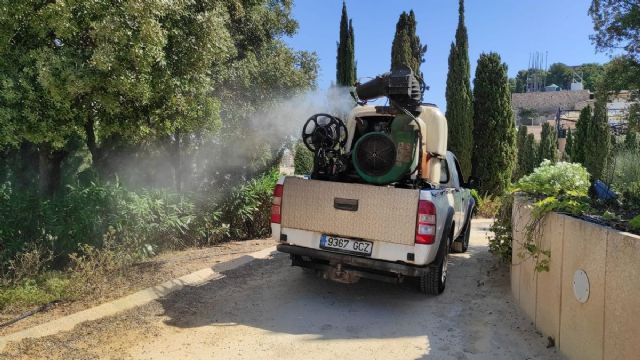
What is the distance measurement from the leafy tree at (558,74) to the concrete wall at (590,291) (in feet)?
374

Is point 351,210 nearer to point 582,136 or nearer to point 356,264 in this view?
point 356,264

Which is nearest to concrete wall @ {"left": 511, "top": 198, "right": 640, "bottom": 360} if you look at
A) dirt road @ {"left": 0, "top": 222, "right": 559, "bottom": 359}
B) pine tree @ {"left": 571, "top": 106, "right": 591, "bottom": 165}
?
dirt road @ {"left": 0, "top": 222, "right": 559, "bottom": 359}

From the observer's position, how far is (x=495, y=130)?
647 inches

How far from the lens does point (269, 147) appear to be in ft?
49.2

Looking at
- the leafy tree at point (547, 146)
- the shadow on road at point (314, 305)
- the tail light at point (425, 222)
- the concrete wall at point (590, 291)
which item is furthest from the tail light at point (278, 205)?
the leafy tree at point (547, 146)

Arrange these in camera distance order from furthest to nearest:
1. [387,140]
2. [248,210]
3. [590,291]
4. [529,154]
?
[529,154] < [248,210] < [387,140] < [590,291]

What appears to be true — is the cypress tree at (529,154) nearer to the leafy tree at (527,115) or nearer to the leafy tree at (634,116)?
the leafy tree at (634,116)

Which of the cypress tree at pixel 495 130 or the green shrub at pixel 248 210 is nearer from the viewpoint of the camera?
the green shrub at pixel 248 210

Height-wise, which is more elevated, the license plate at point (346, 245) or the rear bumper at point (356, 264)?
the license plate at point (346, 245)

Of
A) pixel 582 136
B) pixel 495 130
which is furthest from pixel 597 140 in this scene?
pixel 495 130

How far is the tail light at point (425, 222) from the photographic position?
4.65 m

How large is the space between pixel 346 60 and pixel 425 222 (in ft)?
49.1

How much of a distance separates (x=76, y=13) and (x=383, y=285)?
5.19 metres

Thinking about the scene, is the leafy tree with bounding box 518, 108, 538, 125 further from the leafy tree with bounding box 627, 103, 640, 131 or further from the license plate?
the license plate
